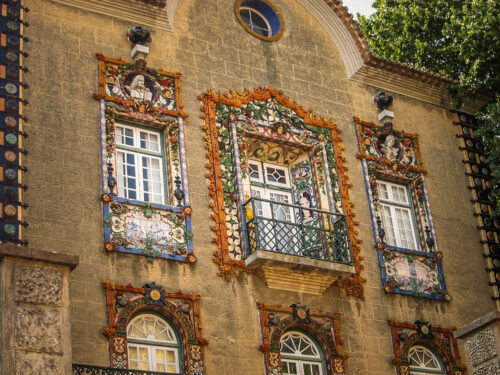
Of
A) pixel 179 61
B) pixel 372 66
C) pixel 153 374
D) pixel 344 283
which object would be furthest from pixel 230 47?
pixel 153 374

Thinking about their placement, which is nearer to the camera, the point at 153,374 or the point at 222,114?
the point at 153,374

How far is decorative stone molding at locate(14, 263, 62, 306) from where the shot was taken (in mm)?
13461

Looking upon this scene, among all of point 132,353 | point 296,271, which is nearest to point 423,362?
point 296,271

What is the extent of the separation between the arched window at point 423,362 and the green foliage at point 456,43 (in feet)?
13.1

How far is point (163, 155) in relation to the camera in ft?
61.8

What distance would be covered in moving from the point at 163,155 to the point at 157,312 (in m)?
3.20

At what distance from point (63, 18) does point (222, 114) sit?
3477mm

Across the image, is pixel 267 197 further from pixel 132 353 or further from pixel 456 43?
pixel 456 43

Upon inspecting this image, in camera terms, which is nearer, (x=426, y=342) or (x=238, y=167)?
(x=238, y=167)

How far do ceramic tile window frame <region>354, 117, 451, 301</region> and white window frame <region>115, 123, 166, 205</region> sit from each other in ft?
14.9

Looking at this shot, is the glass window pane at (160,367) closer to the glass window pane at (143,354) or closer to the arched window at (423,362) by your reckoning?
the glass window pane at (143,354)

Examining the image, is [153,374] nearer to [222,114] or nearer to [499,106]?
[222,114]

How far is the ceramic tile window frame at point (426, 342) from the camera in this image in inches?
761

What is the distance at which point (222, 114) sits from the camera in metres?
19.7
